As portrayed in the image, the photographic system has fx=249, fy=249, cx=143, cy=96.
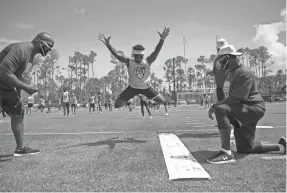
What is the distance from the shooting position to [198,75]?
92.3 m

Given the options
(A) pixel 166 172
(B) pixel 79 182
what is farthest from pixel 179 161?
(B) pixel 79 182

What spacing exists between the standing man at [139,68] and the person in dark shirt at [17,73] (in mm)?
2095

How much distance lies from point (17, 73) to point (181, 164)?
289 cm

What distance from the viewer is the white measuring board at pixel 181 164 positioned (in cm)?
262

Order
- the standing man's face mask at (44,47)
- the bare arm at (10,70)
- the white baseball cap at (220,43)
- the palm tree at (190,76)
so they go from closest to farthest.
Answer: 1. the bare arm at (10,70)
2. the standing man's face mask at (44,47)
3. the white baseball cap at (220,43)
4. the palm tree at (190,76)

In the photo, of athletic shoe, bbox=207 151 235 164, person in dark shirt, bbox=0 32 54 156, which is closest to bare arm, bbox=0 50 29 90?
person in dark shirt, bbox=0 32 54 156

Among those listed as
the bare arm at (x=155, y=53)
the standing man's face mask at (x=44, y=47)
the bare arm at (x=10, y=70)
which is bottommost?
the bare arm at (x=10, y=70)

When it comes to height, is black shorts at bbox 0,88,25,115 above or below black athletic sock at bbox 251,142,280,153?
above

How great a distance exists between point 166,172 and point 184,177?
31cm

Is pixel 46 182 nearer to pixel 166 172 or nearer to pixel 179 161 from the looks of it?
pixel 166 172

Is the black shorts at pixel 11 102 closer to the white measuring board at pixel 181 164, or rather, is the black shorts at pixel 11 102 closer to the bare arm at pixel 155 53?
the white measuring board at pixel 181 164

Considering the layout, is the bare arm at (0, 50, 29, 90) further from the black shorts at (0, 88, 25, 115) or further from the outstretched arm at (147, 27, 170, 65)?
the outstretched arm at (147, 27, 170, 65)

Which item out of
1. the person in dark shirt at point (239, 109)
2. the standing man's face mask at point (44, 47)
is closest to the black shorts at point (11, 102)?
the standing man's face mask at point (44, 47)

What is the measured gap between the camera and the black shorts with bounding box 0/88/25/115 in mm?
3941
